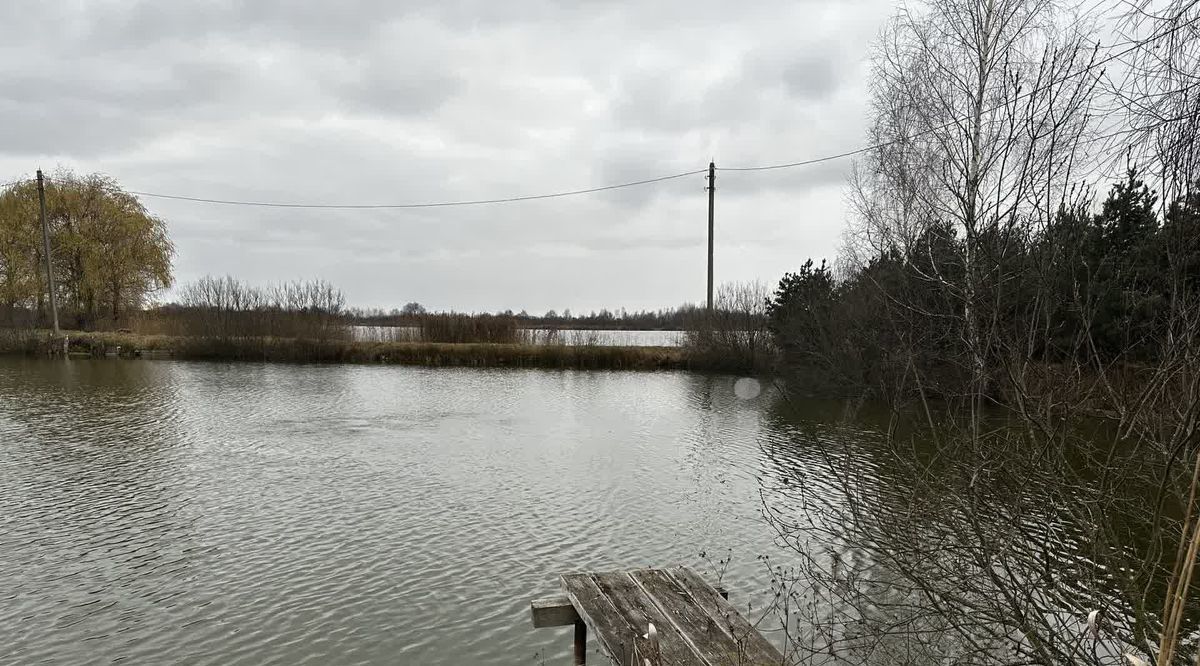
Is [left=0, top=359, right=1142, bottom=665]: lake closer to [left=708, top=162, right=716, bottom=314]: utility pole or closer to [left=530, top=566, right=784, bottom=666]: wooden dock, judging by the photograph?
[left=530, top=566, right=784, bottom=666]: wooden dock

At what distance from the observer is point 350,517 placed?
7660 mm

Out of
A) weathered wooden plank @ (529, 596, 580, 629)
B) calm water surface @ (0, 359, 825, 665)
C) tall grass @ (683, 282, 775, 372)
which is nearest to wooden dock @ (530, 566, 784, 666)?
weathered wooden plank @ (529, 596, 580, 629)

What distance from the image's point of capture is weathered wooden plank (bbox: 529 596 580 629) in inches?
178

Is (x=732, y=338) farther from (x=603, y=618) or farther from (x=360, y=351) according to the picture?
(x=603, y=618)

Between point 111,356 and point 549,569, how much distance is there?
28.6m

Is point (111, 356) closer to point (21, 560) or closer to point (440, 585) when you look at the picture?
point (21, 560)

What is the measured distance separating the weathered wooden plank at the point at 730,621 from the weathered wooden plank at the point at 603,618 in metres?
0.54

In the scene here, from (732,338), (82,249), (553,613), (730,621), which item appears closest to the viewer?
(730,621)

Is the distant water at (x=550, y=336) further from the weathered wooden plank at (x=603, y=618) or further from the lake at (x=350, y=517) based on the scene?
the weathered wooden plank at (x=603, y=618)

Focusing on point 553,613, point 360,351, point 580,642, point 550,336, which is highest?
point 550,336

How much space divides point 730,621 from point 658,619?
436 millimetres

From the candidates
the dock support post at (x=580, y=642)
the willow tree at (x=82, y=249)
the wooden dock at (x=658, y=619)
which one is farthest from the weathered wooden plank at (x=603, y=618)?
the willow tree at (x=82, y=249)

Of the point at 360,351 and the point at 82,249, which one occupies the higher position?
the point at 82,249

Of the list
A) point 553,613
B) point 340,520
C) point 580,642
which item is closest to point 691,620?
point 580,642
